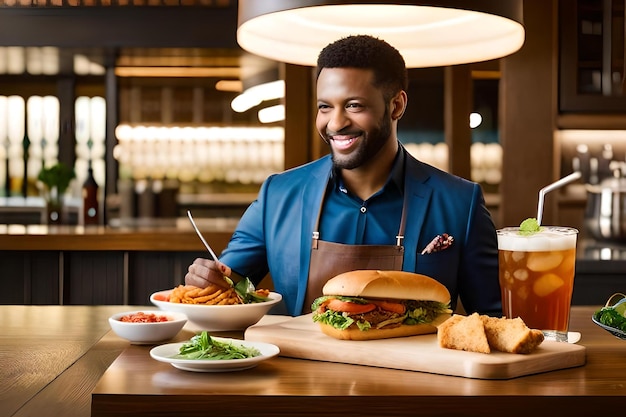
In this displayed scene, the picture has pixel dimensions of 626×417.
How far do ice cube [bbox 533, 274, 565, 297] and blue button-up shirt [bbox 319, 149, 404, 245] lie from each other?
0.74m

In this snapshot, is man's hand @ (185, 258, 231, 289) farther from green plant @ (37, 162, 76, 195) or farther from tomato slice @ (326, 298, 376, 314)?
green plant @ (37, 162, 76, 195)

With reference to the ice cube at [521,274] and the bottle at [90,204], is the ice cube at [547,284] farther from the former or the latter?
the bottle at [90,204]

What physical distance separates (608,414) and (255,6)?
91cm

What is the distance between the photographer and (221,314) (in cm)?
195

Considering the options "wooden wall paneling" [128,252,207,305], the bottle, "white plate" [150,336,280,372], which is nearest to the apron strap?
"white plate" [150,336,280,372]

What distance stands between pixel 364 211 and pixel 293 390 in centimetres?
115

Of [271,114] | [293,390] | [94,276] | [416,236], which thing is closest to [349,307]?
[293,390]

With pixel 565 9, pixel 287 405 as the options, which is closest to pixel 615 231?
pixel 565 9

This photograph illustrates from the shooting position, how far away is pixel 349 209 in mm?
2529

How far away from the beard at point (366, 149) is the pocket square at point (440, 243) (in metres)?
0.28

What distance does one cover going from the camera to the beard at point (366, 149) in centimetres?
229

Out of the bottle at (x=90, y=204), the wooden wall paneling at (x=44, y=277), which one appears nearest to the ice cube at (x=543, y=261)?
the wooden wall paneling at (x=44, y=277)

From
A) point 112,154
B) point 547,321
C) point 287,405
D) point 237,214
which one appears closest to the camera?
point 287,405

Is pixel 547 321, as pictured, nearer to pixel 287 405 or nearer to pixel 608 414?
pixel 608 414
